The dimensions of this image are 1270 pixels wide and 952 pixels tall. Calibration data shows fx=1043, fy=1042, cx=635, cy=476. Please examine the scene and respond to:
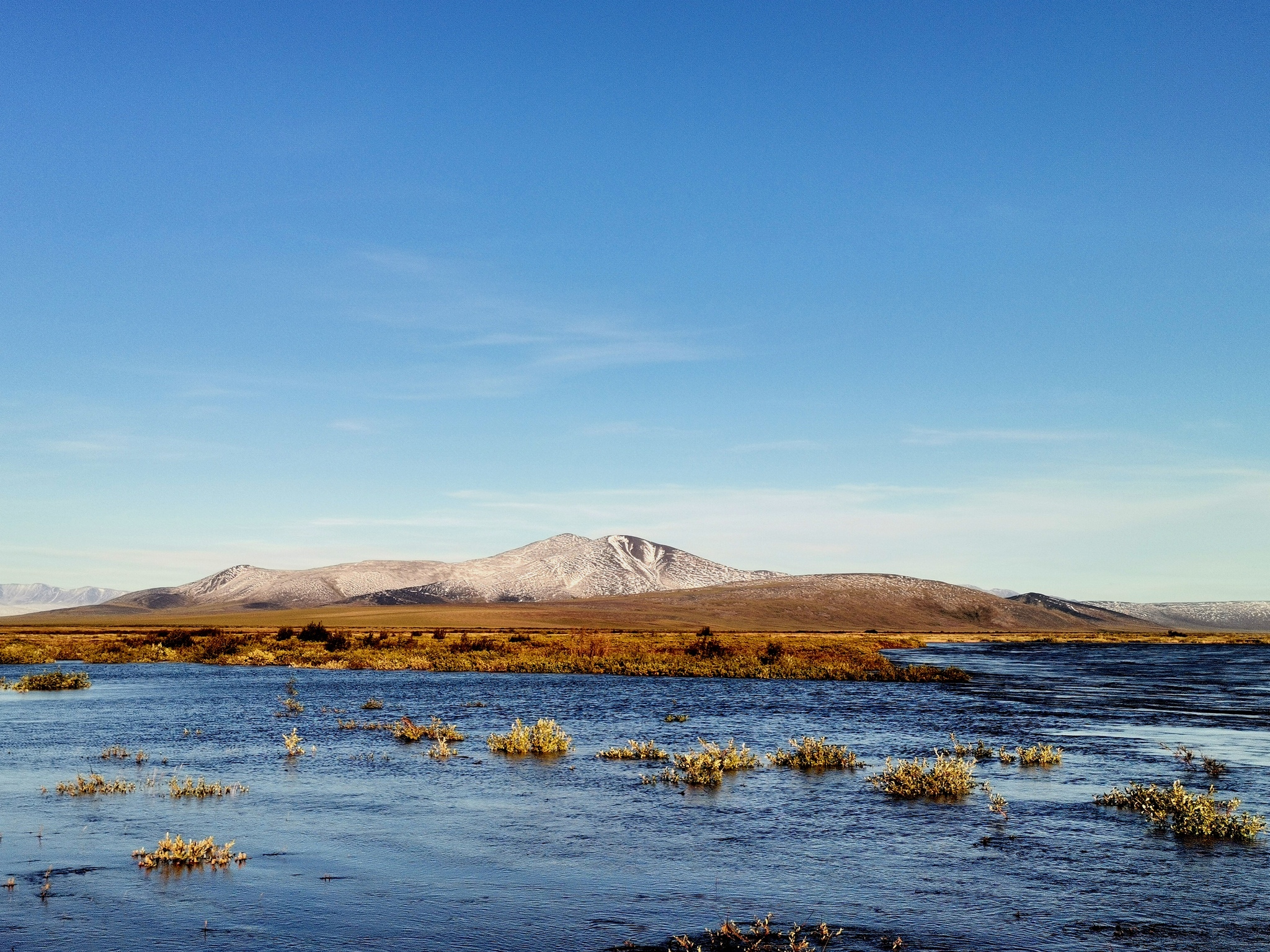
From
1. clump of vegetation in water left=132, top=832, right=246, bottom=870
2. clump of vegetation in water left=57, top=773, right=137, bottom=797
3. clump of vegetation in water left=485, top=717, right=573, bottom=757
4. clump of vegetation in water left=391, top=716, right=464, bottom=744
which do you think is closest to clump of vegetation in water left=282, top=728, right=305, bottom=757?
clump of vegetation in water left=391, top=716, right=464, bottom=744

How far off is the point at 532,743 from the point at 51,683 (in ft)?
88.9

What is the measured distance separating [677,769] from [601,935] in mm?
11074

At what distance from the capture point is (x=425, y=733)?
2727 cm

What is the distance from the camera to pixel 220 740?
85.8ft

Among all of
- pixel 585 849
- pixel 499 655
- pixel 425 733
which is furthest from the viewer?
pixel 499 655

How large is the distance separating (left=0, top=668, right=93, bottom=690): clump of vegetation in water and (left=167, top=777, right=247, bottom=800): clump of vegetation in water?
2678 cm

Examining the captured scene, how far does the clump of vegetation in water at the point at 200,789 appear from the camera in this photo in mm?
18141

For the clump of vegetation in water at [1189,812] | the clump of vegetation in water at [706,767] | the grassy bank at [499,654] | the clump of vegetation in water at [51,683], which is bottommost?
the grassy bank at [499,654]

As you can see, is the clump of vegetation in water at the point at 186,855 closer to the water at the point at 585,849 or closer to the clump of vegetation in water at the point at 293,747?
the water at the point at 585,849

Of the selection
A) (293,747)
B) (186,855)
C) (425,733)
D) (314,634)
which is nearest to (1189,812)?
(186,855)

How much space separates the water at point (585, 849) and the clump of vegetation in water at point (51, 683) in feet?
37.1

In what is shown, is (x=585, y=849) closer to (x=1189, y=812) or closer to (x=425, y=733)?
(x=1189, y=812)

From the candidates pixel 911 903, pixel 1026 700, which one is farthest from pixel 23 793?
pixel 1026 700

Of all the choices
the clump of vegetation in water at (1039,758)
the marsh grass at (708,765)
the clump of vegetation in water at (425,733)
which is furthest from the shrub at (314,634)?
the clump of vegetation in water at (1039,758)
